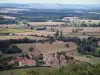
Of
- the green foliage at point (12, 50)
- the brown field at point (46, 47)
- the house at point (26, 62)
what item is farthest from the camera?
the brown field at point (46, 47)

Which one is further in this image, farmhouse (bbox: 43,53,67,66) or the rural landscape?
the rural landscape

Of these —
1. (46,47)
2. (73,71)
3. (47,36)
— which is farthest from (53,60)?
(73,71)

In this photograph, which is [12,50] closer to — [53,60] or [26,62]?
[26,62]

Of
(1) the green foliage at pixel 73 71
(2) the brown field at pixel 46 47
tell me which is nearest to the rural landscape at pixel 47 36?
(2) the brown field at pixel 46 47

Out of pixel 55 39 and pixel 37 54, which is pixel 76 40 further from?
pixel 37 54

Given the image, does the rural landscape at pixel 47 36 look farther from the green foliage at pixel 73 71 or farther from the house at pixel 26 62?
the green foliage at pixel 73 71

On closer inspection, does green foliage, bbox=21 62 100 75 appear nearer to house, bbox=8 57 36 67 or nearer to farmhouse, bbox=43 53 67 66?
farmhouse, bbox=43 53 67 66

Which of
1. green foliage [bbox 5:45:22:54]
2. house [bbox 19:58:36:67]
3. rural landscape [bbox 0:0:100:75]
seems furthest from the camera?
green foliage [bbox 5:45:22:54]

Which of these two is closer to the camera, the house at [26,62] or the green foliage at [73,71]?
the green foliage at [73,71]

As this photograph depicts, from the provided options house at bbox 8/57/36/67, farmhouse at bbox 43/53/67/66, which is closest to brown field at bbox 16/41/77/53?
farmhouse at bbox 43/53/67/66
